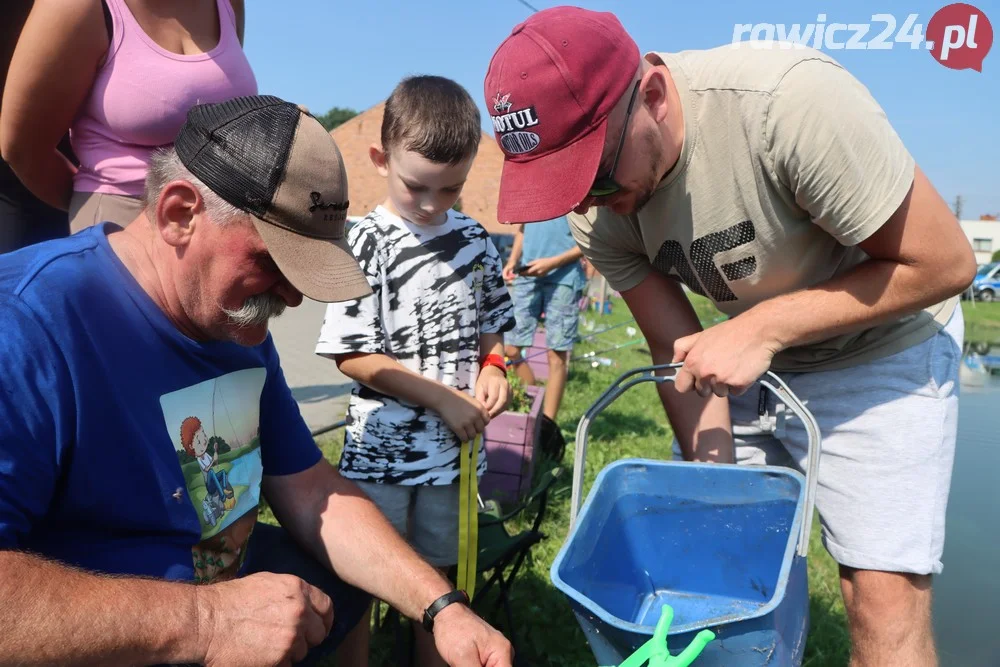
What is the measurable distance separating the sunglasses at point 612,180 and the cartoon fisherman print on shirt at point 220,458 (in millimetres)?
879

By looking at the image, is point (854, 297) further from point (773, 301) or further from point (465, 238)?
point (465, 238)

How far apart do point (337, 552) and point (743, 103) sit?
1410 millimetres

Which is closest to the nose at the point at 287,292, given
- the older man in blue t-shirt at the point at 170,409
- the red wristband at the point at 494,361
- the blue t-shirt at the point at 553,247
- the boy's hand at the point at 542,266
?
the older man in blue t-shirt at the point at 170,409

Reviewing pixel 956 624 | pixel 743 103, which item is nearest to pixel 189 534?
pixel 743 103

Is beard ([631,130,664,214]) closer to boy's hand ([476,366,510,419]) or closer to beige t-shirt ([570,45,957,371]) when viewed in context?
beige t-shirt ([570,45,957,371])

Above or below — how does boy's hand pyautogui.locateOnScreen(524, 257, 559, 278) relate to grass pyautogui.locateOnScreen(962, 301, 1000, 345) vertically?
above

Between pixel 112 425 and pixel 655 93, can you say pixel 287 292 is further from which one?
pixel 655 93

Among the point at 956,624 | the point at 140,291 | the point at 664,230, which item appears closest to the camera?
the point at 140,291

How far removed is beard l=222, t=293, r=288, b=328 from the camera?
5.27 feet

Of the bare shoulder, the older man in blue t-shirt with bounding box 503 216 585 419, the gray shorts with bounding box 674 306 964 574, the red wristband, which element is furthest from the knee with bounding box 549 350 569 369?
the bare shoulder

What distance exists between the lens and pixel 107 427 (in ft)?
4.84

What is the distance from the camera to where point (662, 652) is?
1207mm

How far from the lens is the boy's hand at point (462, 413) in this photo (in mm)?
2385

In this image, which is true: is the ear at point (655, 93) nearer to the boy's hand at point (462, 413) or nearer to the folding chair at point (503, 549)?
the boy's hand at point (462, 413)
